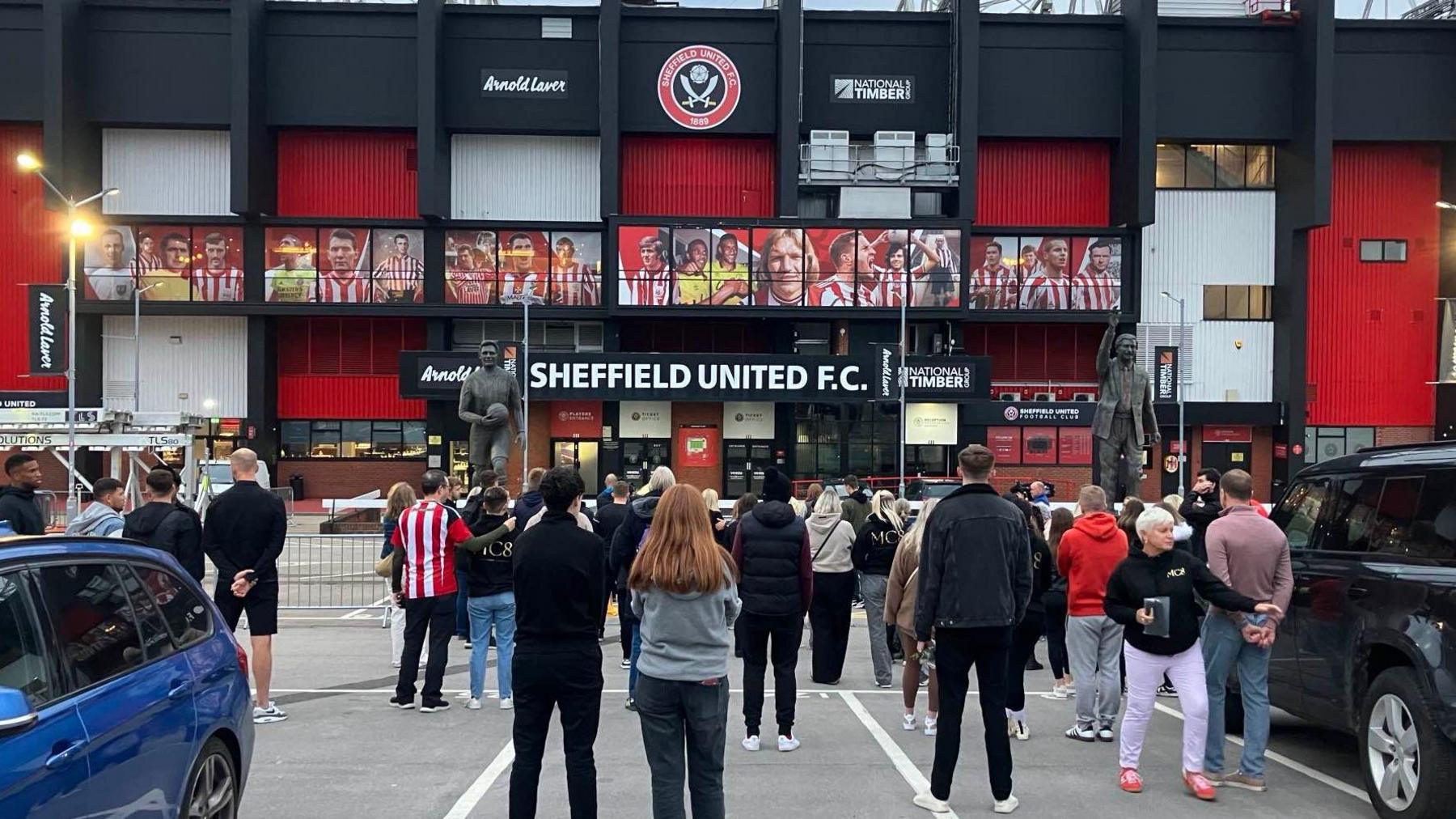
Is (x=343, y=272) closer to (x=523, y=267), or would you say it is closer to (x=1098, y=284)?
(x=523, y=267)

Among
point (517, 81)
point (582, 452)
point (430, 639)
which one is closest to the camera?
point (430, 639)

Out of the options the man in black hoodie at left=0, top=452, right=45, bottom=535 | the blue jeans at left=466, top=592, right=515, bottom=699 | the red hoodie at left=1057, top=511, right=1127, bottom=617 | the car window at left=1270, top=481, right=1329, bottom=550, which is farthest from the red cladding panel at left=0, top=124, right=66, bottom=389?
the car window at left=1270, top=481, right=1329, bottom=550

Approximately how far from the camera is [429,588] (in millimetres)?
9180

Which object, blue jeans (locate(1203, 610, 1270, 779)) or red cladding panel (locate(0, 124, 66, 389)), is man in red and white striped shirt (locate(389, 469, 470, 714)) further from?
red cladding panel (locate(0, 124, 66, 389))

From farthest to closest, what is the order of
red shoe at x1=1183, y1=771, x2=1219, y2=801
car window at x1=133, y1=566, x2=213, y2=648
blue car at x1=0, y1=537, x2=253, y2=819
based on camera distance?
red shoe at x1=1183, y1=771, x2=1219, y2=801
car window at x1=133, y1=566, x2=213, y2=648
blue car at x1=0, y1=537, x2=253, y2=819

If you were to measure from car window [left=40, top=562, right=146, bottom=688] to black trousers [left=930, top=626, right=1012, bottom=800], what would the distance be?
167 inches

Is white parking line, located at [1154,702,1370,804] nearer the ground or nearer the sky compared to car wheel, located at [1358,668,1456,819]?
nearer the ground

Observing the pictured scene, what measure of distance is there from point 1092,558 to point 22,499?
29.9 feet

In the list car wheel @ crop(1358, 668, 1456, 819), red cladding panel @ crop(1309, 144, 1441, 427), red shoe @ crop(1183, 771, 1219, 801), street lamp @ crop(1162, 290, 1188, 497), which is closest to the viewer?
car wheel @ crop(1358, 668, 1456, 819)

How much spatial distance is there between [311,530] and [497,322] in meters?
14.1

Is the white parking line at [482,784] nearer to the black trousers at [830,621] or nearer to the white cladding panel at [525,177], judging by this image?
the black trousers at [830,621]

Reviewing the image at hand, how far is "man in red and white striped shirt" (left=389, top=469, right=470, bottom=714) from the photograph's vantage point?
918cm

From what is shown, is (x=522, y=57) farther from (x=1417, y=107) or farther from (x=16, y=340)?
(x=1417, y=107)

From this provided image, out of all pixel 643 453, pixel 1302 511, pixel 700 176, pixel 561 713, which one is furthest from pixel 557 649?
pixel 700 176
